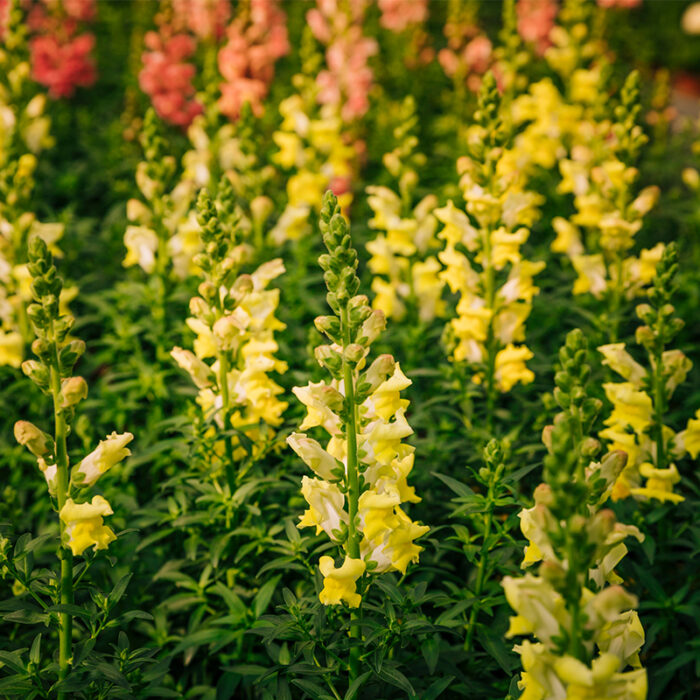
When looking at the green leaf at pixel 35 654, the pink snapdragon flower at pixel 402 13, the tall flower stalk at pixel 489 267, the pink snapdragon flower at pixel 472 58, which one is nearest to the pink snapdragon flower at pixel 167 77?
the pink snapdragon flower at pixel 472 58

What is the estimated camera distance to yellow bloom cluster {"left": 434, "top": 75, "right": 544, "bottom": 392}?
13.1 feet

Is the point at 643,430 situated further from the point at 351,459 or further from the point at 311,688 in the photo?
the point at 311,688

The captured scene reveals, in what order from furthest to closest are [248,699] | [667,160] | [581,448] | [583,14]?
[667,160] < [583,14] < [248,699] < [581,448]

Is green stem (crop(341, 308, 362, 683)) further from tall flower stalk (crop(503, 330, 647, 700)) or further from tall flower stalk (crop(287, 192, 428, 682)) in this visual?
tall flower stalk (crop(503, 330, 647, 700))

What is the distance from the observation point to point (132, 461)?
394 cm

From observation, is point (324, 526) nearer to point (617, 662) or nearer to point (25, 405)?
point (617, 662)

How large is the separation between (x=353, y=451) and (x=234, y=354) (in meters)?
1.07

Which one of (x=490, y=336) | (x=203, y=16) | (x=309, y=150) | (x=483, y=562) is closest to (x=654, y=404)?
(x=490, y=336)

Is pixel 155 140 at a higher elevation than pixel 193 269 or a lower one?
higher

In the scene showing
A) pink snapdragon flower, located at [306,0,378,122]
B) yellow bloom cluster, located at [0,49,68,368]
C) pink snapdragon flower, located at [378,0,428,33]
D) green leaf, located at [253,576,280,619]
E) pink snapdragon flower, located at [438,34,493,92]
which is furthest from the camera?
pink snapdragon flower, located at [378,0,428,33]

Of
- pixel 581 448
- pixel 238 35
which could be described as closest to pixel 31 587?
pixel 581 448

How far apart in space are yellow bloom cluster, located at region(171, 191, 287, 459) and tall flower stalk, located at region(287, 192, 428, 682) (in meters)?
0.70

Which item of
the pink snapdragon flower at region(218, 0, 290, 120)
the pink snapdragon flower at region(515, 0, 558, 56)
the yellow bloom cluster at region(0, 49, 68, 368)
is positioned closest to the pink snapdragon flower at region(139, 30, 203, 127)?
the pink snapdragon flower at region(218, 0, 290, 120)

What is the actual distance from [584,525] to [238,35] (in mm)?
6509
